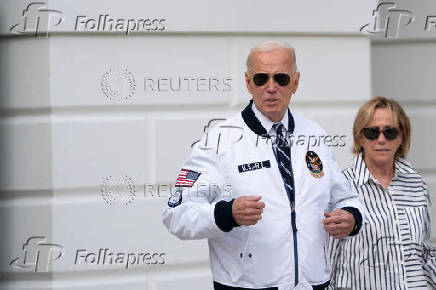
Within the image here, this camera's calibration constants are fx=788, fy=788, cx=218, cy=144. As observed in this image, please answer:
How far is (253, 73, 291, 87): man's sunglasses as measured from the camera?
318 centimetres

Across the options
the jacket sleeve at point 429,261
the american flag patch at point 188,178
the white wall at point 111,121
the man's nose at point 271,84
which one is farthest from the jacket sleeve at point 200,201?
the white wall at point 111,121

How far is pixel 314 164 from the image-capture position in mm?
3213

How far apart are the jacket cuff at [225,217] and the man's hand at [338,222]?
41cm

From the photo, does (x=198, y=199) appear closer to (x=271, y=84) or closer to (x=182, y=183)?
(x=182, y=183)

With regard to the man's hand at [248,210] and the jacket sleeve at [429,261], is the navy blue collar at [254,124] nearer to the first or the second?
the man's hand at [248,210]

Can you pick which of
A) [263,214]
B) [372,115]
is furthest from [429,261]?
[263,214]

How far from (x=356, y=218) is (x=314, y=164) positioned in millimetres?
278

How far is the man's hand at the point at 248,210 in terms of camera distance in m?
2.85

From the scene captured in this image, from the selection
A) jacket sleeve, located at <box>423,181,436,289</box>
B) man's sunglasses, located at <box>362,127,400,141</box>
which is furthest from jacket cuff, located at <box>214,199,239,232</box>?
jacket sleeve, located at <box>423,181,436,289</box>

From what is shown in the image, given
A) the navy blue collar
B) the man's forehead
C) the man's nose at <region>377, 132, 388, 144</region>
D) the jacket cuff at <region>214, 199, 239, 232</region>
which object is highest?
the man's forehead

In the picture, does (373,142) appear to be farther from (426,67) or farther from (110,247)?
(426,67)

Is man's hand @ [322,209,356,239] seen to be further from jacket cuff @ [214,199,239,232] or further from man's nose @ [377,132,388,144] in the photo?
man's nose @ [377,132,388,144]

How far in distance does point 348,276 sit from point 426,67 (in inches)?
104

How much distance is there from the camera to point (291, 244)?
10.0 ft
